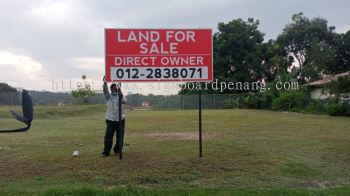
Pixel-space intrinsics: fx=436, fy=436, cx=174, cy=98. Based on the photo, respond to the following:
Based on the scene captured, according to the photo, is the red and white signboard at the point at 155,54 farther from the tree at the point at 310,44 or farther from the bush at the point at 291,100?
the tree at the point at 310,44

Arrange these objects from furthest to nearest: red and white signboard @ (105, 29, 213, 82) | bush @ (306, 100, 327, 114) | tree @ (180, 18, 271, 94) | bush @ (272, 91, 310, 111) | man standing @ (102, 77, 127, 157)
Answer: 1. tree @ (180, 18, 271, 94)
2. bush @ (272, 91, 310, 111)
3. bush @ (306, 100, 327, 114)
4. man standing @ (102, 77, 127, 157)
5. red and white signboard @ (105, 29, 213, 82)

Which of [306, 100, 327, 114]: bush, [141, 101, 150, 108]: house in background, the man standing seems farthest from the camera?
[141, 101, 150, 108]: house in background

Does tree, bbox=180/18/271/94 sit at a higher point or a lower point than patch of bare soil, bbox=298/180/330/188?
higher

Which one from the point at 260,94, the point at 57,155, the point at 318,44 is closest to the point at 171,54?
the point at 57,155

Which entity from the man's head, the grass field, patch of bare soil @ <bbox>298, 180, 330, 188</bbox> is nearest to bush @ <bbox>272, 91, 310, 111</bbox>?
the grass field

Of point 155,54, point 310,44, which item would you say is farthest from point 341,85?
point 310,44

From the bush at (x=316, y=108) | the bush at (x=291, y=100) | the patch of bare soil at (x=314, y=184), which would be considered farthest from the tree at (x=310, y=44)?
the patch of bare soil at (x=314, y=184)

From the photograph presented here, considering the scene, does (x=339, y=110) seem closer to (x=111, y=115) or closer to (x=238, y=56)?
(x=111, y=115)

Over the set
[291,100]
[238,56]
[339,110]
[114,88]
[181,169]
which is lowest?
[181,169]

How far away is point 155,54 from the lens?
30.9 feet

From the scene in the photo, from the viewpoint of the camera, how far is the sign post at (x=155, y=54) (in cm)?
937

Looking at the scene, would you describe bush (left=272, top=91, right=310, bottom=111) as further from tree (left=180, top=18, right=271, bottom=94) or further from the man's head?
the man's head

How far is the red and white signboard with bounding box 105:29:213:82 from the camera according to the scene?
937 centimetres

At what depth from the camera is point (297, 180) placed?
738cm
